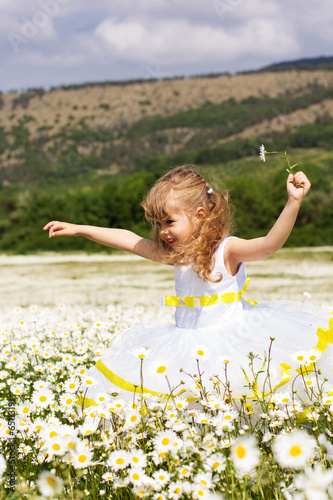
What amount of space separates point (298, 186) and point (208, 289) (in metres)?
1.10

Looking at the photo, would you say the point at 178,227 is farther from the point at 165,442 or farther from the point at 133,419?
the point at 165,442

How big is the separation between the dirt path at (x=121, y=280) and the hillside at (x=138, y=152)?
4.21m

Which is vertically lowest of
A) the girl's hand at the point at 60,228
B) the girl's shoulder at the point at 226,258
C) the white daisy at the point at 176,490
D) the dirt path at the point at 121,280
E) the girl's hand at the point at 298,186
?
the dirt path at the point at 121,280

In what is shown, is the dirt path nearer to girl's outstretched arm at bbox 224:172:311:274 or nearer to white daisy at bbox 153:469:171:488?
girl's outstretched arm at bbox 224:172:311:274

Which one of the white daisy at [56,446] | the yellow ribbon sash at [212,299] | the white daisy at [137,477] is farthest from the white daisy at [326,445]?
the yellow ribbon sash at [212,299]

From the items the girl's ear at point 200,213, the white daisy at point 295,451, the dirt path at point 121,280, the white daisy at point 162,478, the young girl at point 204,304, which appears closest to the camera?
the white daisy at point 295,451

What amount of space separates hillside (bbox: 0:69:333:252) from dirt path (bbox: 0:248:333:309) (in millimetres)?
4206

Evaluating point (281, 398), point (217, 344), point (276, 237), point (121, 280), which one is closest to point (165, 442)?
point (281, 398)

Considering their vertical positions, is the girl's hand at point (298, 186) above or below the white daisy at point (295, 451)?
above

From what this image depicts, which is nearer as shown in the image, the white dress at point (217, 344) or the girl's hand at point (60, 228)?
the white dress at point (217, 344)

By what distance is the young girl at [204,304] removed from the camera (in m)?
3.28

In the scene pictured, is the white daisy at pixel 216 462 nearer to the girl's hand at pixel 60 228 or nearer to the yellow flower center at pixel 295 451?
the yellow flower center at pixel 295 451

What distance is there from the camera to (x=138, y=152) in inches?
5714

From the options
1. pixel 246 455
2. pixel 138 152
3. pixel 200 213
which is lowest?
pixel 246 455
